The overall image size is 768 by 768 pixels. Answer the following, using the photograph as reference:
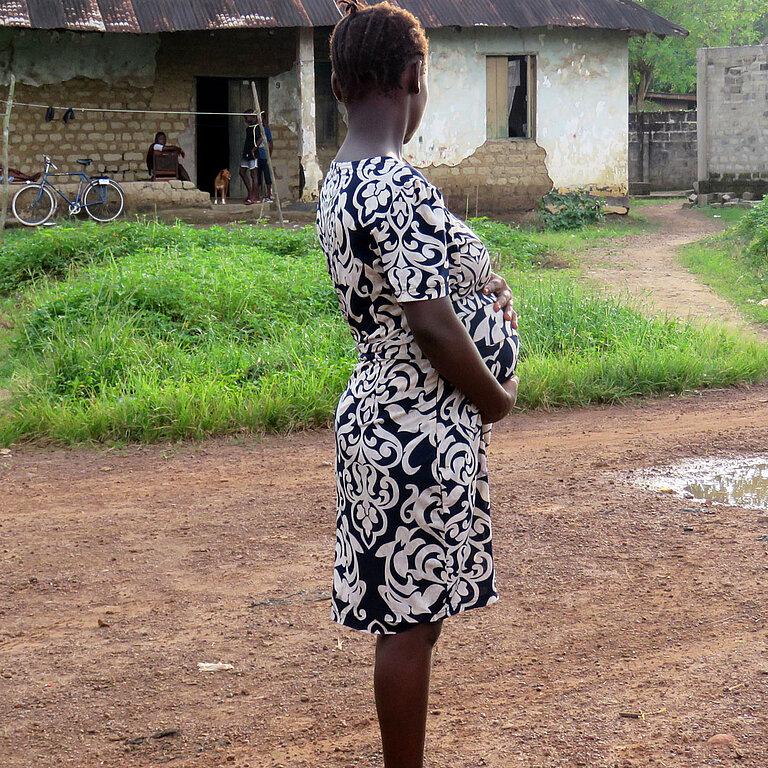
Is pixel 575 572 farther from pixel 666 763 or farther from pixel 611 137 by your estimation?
pixel 611 137

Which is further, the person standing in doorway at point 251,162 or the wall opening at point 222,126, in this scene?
the wall opening at point 222,126

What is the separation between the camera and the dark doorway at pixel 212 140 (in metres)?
17.4

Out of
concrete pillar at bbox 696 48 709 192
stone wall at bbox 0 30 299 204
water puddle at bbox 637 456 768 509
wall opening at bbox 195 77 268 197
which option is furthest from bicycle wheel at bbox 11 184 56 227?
concrete pillar at bbox 696 48 709 192

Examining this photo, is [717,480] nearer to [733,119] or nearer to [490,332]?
[490,332]

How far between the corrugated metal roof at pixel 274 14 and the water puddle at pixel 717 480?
1097 centimetres

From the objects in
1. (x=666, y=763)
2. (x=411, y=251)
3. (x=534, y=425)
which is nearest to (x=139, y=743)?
(x=666, y=763)

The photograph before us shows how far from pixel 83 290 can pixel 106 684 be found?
4743mm

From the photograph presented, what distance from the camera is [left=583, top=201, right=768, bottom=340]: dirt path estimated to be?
8.69 metres

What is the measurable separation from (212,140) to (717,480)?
Result: 15.4m

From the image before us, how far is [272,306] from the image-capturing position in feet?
23.6

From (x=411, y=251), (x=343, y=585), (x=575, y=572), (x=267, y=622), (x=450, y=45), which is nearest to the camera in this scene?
(x=411, y=251)

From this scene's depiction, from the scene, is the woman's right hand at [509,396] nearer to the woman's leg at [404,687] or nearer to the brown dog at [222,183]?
the woman's leg at [404,687]

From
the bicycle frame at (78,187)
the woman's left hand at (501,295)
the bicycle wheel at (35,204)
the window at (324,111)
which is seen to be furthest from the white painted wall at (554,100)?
the woman's left hand at (501,295)

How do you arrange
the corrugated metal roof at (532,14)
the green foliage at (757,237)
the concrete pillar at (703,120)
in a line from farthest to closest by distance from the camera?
1. the concrete pillar at (703,120)
2. the corrugated metal roof at (532,14)
3. the green foliage at (757,237)
